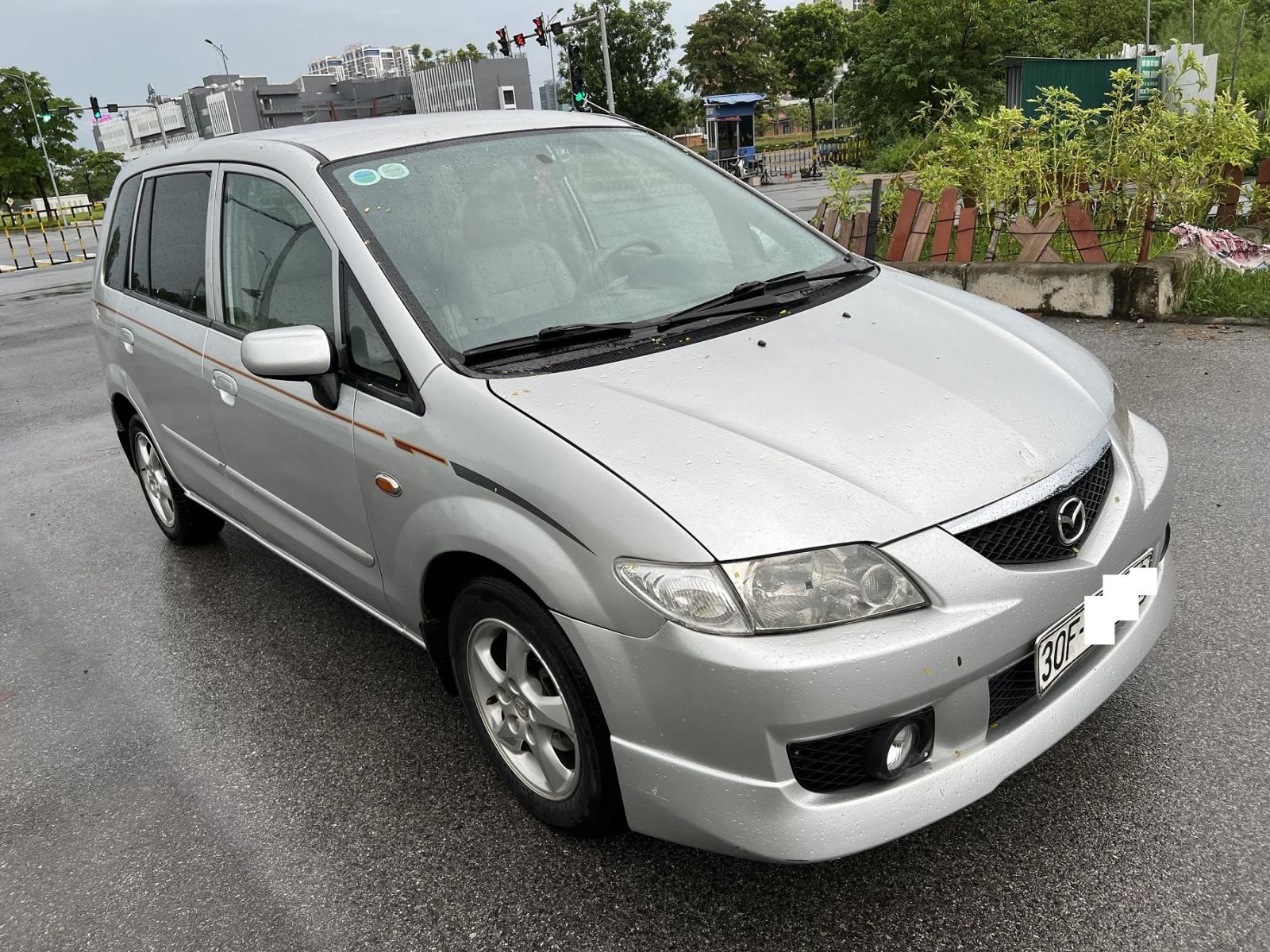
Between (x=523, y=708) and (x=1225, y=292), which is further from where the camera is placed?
(x=1225, y=292)

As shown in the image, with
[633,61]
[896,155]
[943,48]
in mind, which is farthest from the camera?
[633,61]

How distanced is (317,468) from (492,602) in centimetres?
92

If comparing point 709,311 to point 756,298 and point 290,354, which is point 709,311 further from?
point 290,354

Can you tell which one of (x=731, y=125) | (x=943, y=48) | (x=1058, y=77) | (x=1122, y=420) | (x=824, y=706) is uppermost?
(x=943, y=48)

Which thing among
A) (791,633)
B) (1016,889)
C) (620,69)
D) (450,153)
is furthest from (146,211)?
(620,69)

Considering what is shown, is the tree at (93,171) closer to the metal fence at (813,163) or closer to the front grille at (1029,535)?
the metal fence at (813,163)

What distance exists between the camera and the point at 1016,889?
226 centimetres

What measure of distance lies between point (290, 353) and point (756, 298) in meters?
1.34

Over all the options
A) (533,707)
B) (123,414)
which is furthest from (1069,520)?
(123,414)

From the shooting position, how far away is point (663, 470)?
2111mm

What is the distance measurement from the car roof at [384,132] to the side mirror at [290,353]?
69 centimetres

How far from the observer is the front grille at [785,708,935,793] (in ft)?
6.51

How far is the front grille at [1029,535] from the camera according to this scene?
207 cm

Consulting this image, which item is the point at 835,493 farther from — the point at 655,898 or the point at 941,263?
the point at 941,263
